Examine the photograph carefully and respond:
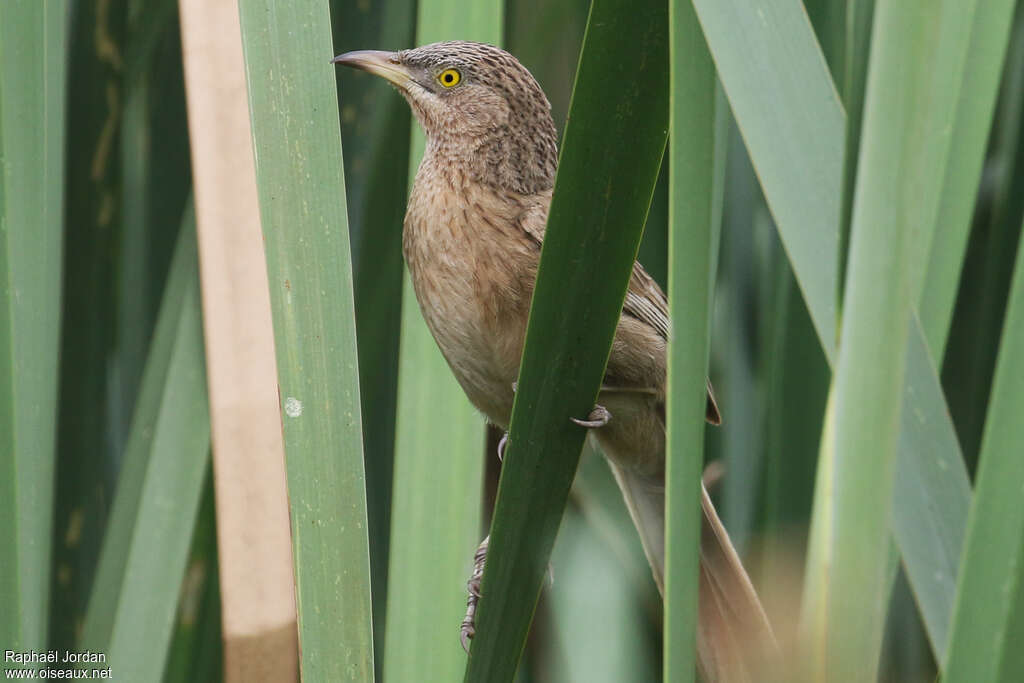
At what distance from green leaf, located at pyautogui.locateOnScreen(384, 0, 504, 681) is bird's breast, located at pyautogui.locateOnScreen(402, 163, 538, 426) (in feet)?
1.16

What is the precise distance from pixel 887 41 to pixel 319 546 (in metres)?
0.78

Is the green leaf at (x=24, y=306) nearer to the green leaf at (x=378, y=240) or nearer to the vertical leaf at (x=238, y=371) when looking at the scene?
the vertical leaf at (x=238, y=371)

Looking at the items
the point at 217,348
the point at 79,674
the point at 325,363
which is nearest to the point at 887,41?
the point at 325,363

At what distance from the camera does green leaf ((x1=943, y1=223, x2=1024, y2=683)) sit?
87 cm

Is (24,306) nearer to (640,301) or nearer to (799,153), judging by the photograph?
(799,153)

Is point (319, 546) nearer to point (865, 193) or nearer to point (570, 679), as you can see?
point (865, 193)

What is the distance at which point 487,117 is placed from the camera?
7.90ft

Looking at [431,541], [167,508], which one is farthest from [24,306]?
[431,541]

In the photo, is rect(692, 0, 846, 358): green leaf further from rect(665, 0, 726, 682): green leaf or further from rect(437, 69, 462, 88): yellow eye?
rect(437, 69, 462, 88): yellow eye

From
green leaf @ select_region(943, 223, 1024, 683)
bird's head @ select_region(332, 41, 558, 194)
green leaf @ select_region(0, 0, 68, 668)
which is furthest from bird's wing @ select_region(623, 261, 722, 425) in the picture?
green leaf @ select_region(943, 223, 1024, 683)

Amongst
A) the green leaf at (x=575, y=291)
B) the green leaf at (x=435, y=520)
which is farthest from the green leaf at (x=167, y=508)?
the green leaf at (x=575, y=291)

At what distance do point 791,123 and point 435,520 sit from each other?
0.89m

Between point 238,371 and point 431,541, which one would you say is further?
point 431,541

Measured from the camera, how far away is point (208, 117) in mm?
1637
